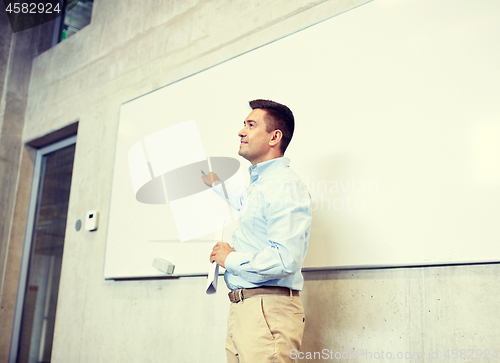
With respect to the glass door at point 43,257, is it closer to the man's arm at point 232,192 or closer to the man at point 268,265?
the man's arm at point 232,192

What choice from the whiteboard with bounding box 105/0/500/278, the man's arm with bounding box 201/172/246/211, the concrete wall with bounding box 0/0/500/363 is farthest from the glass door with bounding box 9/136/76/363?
the man's arm with bounding box 201/172/246/211

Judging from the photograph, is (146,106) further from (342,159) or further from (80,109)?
(342,159)

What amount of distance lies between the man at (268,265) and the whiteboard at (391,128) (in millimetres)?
424

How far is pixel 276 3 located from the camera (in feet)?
7.95

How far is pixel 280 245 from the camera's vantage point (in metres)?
1.31

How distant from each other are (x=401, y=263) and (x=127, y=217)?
5.72 feet

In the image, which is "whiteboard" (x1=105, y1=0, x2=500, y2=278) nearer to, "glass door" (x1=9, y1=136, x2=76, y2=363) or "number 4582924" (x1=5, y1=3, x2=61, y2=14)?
"glass door" (x1=9, y1=136, x2=76, y2=363)

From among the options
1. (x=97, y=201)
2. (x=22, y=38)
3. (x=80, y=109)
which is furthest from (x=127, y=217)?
(x=22, y=38)

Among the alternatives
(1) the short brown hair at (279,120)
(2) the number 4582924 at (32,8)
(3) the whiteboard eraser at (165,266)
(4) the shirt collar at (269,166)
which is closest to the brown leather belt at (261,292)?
(4) the shirt collar at (269,166)

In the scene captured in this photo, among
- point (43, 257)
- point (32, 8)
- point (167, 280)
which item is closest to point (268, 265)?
point (167, 280)

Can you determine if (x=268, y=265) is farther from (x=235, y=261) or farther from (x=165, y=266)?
(x=165, y=266)

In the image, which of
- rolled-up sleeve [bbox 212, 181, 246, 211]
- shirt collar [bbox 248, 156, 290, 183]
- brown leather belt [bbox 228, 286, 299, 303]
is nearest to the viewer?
brown leather belt [bbox 228, 286, 299, 303]

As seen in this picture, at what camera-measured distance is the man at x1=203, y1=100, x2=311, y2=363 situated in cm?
131

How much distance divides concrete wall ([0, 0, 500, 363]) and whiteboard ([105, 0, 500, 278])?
0.11m
